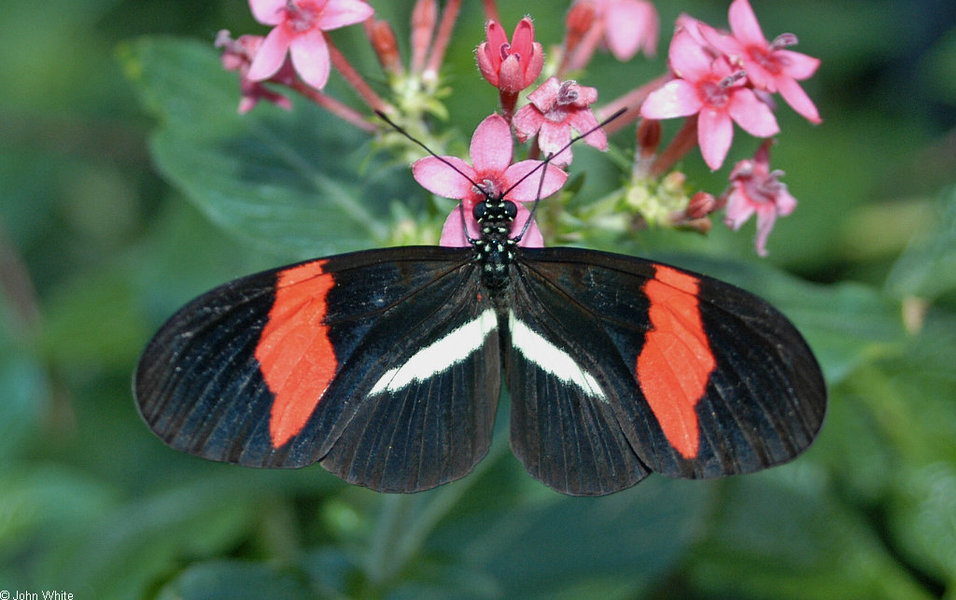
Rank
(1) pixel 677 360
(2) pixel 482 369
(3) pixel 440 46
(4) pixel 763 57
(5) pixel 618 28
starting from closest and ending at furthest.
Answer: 1. (1) pixel 677 360
2. (2) pixel 482 369
3. (4) pixel 763 57
4. (3) pixel 440 46
5. (5) pixel 618 28

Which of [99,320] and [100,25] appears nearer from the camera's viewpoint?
[99,320]

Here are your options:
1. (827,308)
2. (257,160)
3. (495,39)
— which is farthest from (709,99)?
(257,160)

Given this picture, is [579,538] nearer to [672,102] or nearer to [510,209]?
[510,209]

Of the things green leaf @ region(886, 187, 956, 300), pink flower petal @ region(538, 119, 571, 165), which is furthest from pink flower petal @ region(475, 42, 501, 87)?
green leaf @ region(886, 187, 956, 300)

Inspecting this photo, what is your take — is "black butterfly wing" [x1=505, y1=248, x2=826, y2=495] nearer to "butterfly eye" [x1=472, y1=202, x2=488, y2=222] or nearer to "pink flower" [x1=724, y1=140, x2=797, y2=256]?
"butterfly eye" [x1=472, y1=202, x2=488, y2=222]

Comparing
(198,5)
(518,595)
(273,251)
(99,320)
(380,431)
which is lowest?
(380,431)

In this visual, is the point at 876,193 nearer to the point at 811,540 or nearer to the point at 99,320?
the point at 811,540

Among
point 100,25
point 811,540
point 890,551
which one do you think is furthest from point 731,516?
point 100,25
